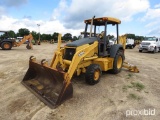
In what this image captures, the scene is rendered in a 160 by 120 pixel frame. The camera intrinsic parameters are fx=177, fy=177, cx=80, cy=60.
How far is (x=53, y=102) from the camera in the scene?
4.45m

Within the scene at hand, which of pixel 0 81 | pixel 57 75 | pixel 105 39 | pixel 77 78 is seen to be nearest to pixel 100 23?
pixel 105 39

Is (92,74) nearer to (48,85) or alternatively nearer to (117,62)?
(48,85)

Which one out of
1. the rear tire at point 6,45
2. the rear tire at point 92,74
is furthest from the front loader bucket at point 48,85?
the rear tire at point 6,45

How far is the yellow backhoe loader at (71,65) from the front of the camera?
185 inches

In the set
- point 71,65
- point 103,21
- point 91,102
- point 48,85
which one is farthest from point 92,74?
point 103,21

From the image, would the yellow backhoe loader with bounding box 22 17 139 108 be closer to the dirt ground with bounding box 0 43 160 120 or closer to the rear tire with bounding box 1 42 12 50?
the dirt ground with bounding box 0 43 160 120

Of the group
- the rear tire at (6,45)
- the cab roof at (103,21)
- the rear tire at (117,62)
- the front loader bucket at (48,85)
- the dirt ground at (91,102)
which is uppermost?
the cab roof at (103,21)

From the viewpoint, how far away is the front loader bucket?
4507mm

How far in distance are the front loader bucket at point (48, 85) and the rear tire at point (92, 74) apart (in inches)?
39.3

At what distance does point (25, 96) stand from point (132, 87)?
340 centimetres

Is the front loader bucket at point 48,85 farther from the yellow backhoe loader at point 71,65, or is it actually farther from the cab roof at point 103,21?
the cab roof at point 103,21

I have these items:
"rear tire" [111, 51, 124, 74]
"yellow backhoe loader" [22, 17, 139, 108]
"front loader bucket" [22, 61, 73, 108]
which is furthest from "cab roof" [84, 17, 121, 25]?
"front loader bucket" [22, 61, 73, 108]

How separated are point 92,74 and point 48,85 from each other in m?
1.38

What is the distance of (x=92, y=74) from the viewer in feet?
18.0
